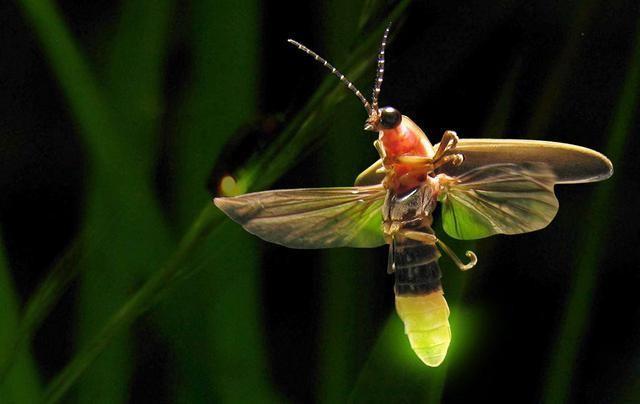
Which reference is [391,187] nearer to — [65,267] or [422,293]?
[422,293]

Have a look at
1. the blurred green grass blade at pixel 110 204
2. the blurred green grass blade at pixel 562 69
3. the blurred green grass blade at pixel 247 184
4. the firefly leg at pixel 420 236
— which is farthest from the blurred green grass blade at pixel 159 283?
the blurred green grass blade at pixel 562 69

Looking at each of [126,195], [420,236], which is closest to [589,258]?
[420,236]

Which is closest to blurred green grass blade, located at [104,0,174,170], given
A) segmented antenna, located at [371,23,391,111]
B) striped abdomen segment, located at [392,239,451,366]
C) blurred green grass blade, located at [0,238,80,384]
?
blurred green grass blade, located at [0,238,80,384]

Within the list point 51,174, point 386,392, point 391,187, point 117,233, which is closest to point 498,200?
point 391,187

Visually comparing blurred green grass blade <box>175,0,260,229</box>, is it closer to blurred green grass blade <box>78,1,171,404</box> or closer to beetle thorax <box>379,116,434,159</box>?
blurred green grass blade <box>78,1,171,404</box>

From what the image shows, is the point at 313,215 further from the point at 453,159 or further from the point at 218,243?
the point at 218,243

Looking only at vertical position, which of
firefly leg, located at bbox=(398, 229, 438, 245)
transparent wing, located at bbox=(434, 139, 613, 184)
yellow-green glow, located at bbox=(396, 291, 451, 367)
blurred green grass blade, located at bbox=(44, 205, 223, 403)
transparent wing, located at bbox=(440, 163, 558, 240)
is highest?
transparent wing, located at bbox=(434, 139, 613, 184)
